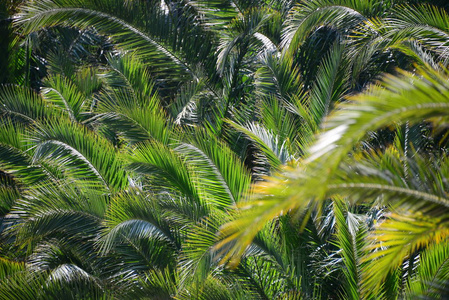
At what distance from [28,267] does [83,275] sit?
79 centimetres

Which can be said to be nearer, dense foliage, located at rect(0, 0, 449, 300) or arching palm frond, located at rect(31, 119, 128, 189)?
dense foliage, located at rect(0, 0, 449, 300)

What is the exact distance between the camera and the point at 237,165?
521 centimetres

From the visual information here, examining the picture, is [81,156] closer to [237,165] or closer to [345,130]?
[237,165]

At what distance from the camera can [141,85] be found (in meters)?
7.75

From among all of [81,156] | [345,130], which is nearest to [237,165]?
[81,156]

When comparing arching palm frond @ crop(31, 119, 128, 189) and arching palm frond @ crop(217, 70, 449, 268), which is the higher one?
arching palm frond @ crop(217, 70, 449, 268)

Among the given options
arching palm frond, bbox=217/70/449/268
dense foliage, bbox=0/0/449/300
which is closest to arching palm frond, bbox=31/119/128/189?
dense foliage, bbox=0/0/449/300

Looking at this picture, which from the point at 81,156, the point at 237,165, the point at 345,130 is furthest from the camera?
the point at 81,156

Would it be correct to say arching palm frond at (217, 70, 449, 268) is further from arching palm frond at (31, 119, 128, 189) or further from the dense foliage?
arching palm frond at (31, 119, 128, 189)

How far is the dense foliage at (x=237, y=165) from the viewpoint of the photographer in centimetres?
285

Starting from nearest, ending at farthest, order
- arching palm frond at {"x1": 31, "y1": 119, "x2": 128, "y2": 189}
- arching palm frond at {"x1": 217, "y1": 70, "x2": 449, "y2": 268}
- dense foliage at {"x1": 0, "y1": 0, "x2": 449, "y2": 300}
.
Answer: arching palm frond at {"x1": 217, "y1": 70, "x2": 449, "y2": 268}
dense foliage at {"x1": 0, "y1": 0, "x2": 449, "y2": 300}
arching palm frond at {"x1": 31, "y1": 119, "x2": 128, "y2": 189}

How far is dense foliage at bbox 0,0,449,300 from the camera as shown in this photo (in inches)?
112

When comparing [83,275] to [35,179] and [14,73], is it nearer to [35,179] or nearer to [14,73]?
[35,179]

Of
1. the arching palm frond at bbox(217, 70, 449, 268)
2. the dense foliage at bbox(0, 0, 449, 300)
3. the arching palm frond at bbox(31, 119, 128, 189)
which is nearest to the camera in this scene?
the arching palm frond at bbox(217, 70, 449, 268)
